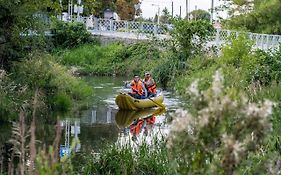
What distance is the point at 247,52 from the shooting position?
871 inches

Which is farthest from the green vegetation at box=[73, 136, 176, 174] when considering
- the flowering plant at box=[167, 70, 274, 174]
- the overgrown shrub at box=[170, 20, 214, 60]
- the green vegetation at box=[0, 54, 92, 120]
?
the overgrown shrub at box=[170, 20, 214, 60]

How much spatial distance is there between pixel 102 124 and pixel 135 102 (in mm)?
4066

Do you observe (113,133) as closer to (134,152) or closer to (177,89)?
(134,152)

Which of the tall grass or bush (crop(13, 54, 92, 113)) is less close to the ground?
bush (crop(13, 54, 92, 113))

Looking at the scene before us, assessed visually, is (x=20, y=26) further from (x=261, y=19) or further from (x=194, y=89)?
(x=261, y=19)

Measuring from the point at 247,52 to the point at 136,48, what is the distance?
14841 mm

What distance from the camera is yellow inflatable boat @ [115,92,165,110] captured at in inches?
837

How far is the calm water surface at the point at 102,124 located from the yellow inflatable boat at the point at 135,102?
10.5 inches

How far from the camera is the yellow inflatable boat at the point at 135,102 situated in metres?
21.2

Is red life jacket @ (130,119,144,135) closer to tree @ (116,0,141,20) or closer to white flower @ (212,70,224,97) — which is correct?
white flower @ (212,70,224,97)

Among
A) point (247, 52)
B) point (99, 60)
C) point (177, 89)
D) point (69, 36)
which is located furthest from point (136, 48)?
point (247, 52)

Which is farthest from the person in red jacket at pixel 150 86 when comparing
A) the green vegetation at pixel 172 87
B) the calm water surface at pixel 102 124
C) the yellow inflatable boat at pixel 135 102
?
the green vegetation at pixel 172 87

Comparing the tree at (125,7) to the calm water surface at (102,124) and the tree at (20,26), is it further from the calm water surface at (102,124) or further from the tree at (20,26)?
the tree at (20,26)

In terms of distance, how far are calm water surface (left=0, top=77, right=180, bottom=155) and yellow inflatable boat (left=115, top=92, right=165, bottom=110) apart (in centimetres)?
27
